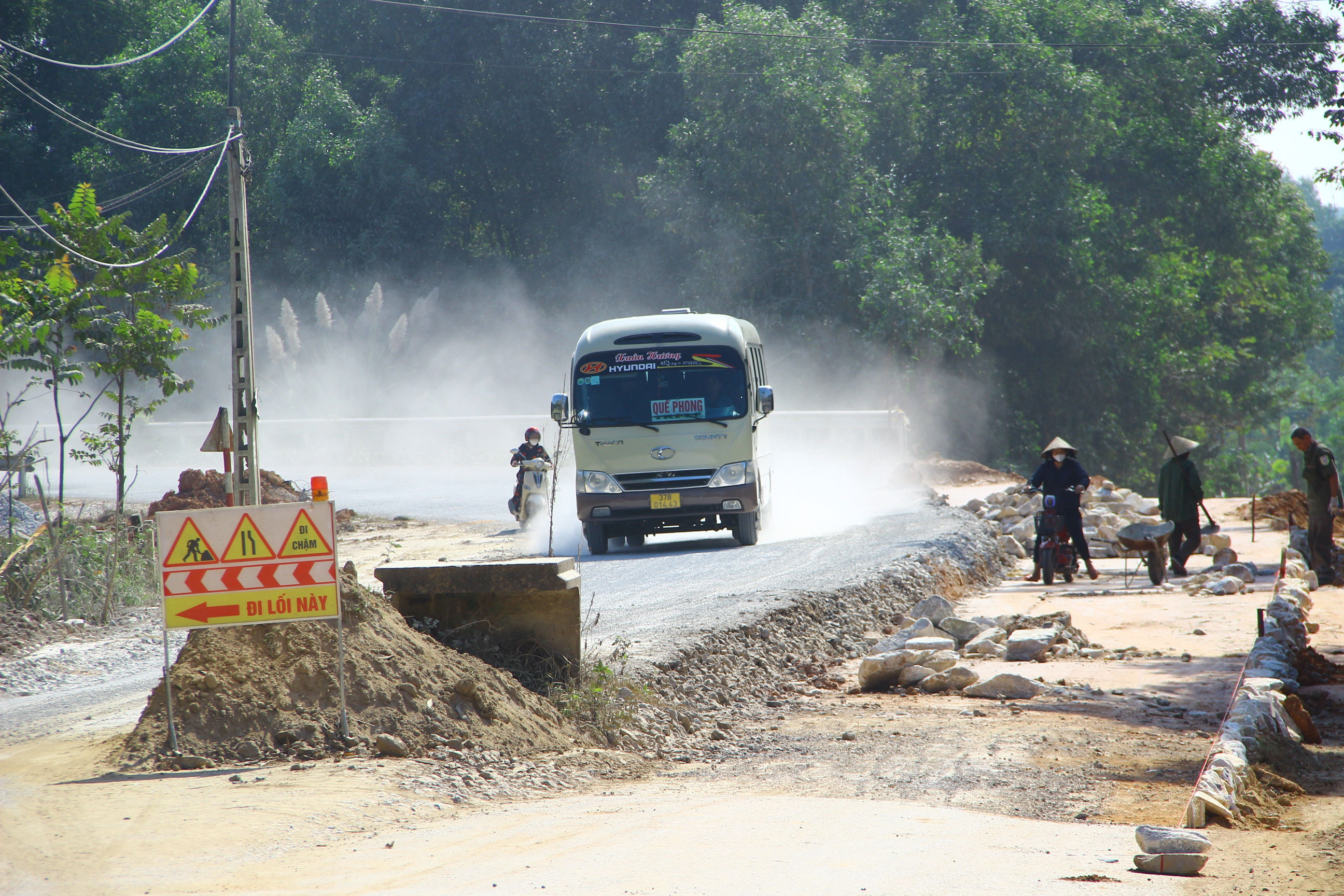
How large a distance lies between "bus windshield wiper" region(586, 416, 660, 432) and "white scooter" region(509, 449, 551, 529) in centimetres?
248

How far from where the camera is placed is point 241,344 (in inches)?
503

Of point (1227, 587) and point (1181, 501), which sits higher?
point (1181, 501)

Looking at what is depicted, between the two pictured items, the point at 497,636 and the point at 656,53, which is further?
the point at 656,53

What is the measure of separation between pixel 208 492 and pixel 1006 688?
44.7 ft

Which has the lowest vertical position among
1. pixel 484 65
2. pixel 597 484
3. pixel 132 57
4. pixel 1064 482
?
pixel 1064 482

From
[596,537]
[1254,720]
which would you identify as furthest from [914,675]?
[596,537]

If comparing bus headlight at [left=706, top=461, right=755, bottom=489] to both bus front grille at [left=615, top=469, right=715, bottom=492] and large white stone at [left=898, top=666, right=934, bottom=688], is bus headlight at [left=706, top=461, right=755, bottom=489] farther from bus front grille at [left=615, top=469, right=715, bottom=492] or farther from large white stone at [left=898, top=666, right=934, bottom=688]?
large white stone at [left=898, top=666, right=934, bottom=688]

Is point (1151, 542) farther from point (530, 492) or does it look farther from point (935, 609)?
point (530, 492)

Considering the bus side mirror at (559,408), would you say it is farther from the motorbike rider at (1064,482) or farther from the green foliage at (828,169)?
the green foliage at (828,169)

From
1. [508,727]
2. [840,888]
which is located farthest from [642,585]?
[840,888]

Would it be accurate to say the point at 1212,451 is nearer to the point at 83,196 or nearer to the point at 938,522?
the point at 938,522

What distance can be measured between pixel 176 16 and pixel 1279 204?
40.0m

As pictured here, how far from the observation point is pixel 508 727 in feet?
22.9

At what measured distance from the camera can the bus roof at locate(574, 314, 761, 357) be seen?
15.4m
